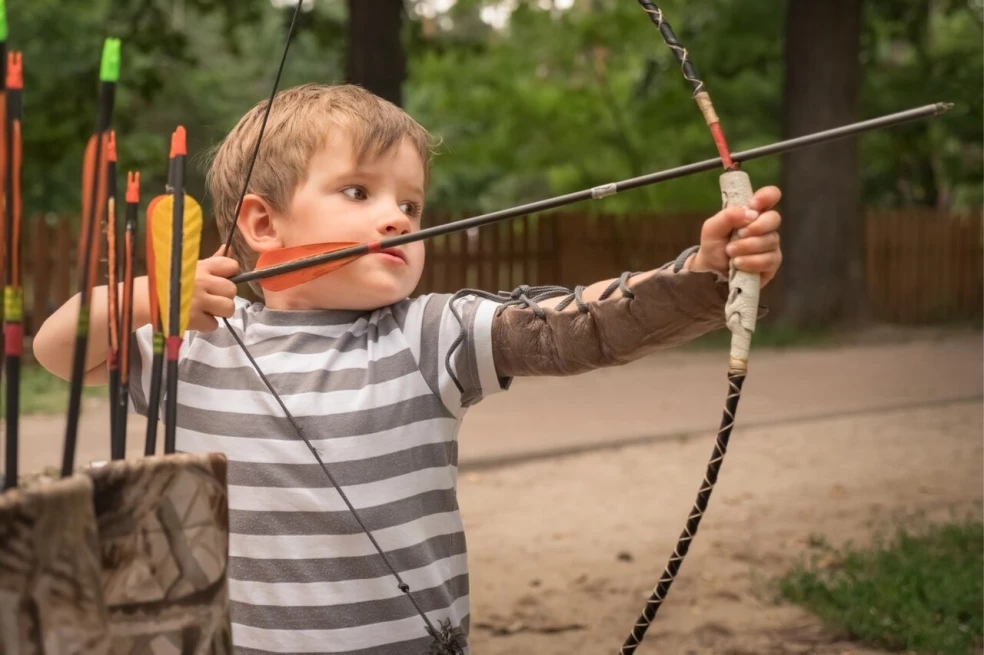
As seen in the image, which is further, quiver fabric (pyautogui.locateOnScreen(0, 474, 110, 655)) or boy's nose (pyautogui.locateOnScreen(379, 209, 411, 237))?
boy's nose (pyautogui.locateOnScreen(379, 209, 411, 237))

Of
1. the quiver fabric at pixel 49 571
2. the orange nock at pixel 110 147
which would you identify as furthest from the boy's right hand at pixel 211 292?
the quiver fabric at pixel 49 571

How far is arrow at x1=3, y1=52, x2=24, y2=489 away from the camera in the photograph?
3.82 ft

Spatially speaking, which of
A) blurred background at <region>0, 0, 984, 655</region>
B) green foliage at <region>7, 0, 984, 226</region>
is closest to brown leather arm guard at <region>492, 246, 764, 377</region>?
blurred background at <region>0, 0, 984, 655</region>

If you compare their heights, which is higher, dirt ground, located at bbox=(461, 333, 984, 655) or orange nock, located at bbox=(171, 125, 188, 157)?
orange nock, located at bbox=(171, 125, 188, 157)

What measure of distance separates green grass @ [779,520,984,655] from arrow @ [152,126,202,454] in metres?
2.84

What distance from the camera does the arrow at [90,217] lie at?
3.85ft

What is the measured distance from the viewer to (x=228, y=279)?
5.99ft

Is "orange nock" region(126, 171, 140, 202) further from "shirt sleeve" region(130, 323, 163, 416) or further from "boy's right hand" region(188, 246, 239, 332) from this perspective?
"shirt sleeve" region(130, 323, 163, 416)

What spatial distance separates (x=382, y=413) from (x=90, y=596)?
0.85 metres

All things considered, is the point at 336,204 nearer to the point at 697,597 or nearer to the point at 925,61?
the point at 697,597

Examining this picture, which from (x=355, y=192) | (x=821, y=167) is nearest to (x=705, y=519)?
(x=355, y=192)

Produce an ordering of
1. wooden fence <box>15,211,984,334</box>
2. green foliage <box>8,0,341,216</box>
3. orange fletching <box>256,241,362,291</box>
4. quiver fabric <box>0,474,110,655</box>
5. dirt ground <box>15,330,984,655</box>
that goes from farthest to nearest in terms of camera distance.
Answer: green foliage <box>8,0,341,216</box> < wooden fence <box>15,211,984,334</box> < dirt ground <box>15,330,984,655</box> < orange fletching <box>256,241,362,291</box> < quiver fabric <box>0,474,110,655</box>

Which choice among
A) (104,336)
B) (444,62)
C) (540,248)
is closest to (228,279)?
(104,336)

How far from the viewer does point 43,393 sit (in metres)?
9.42
